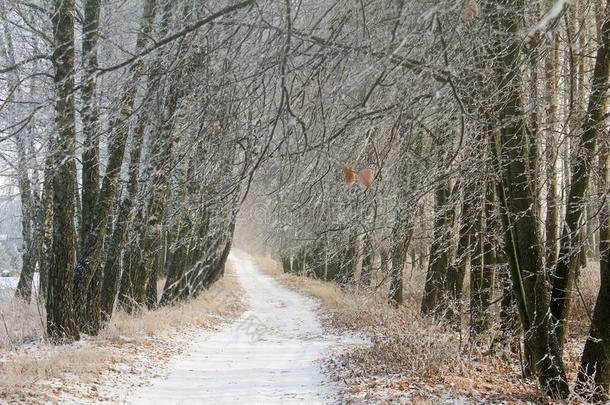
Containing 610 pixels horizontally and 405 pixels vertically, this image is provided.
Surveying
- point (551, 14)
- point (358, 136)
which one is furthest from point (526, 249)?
point (551, 14)

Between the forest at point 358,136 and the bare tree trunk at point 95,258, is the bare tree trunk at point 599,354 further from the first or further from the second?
the bare tree trunk at point 95,258

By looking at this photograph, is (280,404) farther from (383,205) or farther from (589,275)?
(589,275)

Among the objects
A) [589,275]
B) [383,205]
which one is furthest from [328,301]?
[383,205]

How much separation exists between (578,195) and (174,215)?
165 inches

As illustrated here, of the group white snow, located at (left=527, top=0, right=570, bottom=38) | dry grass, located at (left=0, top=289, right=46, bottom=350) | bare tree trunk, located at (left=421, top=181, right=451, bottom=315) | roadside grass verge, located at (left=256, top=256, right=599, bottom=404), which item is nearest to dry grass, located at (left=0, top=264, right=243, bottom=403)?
dry grass, located at (left=0, top=289, right=46, bottom=350)

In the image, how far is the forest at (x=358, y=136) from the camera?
10.4ft

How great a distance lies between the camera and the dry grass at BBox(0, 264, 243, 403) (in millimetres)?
5680

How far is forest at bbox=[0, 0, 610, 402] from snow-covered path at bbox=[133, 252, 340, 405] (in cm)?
189

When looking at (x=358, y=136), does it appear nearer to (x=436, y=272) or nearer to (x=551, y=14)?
(x=551, y=14)

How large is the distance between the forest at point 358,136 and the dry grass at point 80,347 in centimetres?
50

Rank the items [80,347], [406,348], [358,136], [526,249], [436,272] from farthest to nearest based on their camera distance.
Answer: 1. [436,272]
2. [406,348]
3. [80,347]
4. [526,249]
5. [358,136]

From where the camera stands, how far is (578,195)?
5.32 metres

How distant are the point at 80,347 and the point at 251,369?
2.64 m

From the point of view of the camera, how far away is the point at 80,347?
7469 mm
